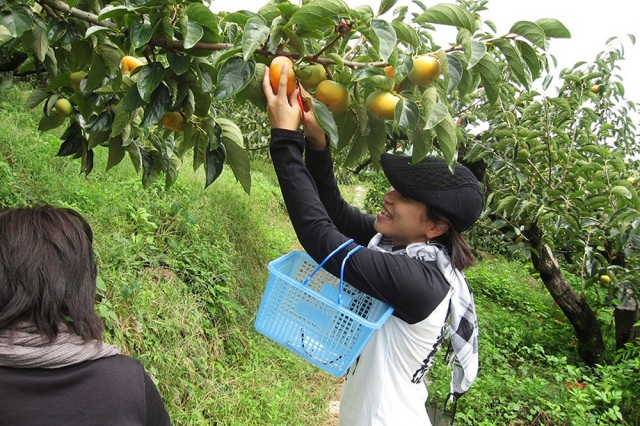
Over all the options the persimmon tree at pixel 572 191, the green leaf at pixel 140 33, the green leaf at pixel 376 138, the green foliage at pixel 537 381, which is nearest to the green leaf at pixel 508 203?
the persimmon tree at pixel 572 191

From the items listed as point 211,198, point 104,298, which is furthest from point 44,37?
point 211,198

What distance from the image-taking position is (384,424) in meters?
1.57

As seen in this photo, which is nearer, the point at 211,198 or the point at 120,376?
the point at 120,376

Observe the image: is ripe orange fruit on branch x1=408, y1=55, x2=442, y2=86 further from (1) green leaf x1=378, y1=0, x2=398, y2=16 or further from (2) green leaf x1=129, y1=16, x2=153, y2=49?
(2) green leaf x1=129, y1=16, x2=153, y2=49

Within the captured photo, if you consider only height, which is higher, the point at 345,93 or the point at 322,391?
the point at 345,93

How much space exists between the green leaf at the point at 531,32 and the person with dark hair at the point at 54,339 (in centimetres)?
108

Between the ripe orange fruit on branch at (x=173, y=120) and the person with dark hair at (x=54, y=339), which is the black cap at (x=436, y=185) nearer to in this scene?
the ripe orange fruit on branch at (x=173, y=120)

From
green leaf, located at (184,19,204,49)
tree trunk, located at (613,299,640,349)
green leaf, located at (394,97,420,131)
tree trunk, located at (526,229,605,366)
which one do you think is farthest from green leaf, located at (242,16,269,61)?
tree trunk, located at (613,299,640,349)

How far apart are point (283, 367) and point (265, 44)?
10.7 feet

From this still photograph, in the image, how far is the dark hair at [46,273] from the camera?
1.05 meters

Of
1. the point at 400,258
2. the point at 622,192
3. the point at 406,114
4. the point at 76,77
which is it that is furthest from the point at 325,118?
the point at 622,192

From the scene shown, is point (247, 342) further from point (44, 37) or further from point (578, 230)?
point (44, 37)

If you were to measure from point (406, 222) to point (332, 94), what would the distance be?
46 cm

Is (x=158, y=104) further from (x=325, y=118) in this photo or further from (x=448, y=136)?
(x=448, y=136)
